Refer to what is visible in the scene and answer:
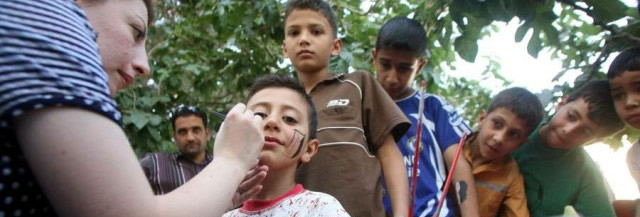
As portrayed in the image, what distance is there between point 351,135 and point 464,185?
667 millimetres

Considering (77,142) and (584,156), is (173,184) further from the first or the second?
(77,142)

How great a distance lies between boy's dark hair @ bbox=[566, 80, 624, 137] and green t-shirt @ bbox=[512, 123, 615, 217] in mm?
168

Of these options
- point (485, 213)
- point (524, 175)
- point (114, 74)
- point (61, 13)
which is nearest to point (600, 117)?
point (524, 175)

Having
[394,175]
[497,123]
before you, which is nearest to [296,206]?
[394,175]

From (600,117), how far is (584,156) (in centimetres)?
21

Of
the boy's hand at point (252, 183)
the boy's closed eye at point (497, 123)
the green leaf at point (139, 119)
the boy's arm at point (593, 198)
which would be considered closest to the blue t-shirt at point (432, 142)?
the boy's closed eye at point (497, 123)

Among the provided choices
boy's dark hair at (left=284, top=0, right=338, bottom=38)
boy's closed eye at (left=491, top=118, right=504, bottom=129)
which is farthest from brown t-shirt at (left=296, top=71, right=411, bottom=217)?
boy's closed eye at (left=491, top=118, right=504, bottom=129)

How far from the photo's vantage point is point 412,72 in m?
2.94

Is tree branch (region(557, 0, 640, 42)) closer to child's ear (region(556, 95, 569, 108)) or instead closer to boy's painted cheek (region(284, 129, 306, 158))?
child's ear (region(556, 95, 569, 108))

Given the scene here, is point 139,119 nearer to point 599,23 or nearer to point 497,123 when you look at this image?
point 497,123

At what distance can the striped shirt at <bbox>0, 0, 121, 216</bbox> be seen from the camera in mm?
783

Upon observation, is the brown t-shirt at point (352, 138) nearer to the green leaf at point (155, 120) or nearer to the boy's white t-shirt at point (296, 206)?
the boy's white t-shirt at point (296, 206)

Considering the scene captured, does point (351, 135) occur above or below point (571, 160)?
above

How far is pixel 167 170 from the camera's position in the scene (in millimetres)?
4113
